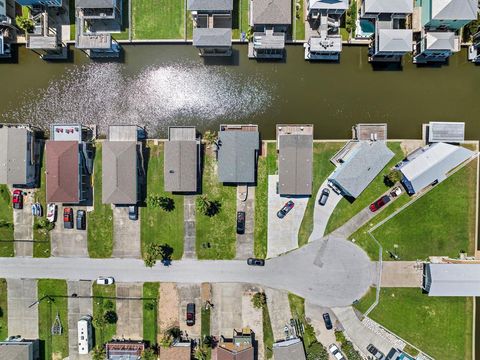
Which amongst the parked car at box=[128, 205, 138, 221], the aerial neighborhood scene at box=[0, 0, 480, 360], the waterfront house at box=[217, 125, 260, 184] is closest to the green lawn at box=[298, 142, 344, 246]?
the aerial neighborhood scene at box=[0, 0, 480, 360]

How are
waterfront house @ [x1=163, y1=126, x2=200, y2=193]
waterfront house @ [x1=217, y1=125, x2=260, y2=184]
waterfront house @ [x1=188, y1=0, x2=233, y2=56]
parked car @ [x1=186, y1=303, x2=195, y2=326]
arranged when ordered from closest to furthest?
waterfront house @ [x1=188, y1=0, x2=233, y2=56], waterfront house @ [x1=163, y1=126, x2=200, y2=193], waterfront house @ [x1=217, y1=125, x2=260, y2=184], parked car @ [x1=186, y1=303, x2=195, y2=326]

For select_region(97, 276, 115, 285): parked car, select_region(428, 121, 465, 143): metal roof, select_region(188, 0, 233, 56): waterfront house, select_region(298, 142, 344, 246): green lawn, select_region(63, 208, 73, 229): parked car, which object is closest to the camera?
select_region(188, 0, 233, 56): waterfront house

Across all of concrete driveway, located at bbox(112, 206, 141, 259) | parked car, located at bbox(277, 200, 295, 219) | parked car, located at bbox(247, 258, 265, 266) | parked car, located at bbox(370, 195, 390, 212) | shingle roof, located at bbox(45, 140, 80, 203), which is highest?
shingle roof, located at bbox(45, 140, 80, 203)

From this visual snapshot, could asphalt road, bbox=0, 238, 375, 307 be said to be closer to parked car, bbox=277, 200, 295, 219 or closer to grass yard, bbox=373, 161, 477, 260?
grass yard, bbox=373, 161, 477, 260

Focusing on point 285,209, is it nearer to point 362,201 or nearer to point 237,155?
point 237,155

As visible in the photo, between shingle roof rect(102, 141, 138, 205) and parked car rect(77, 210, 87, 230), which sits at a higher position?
shingle roof rect(102, 141, 138, 205)

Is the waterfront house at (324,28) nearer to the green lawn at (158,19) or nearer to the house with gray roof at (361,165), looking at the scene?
the house with gray roof at (361,165)

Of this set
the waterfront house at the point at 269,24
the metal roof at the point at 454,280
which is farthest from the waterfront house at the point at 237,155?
the metal roof at the point at 454,280

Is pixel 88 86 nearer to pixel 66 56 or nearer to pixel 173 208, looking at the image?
pixel 66 56
